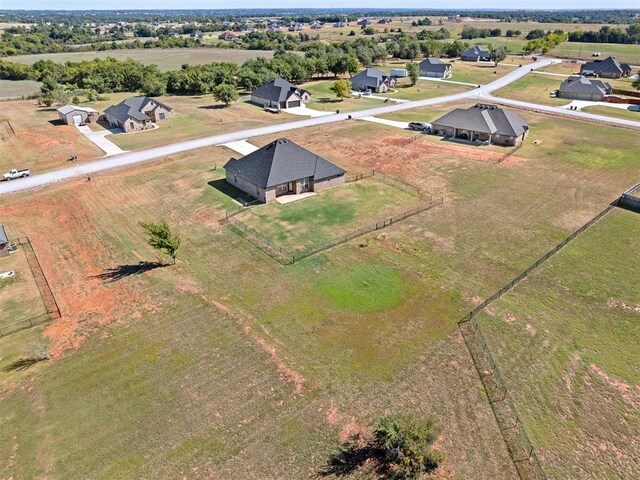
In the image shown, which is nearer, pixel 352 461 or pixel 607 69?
pixel 352 461

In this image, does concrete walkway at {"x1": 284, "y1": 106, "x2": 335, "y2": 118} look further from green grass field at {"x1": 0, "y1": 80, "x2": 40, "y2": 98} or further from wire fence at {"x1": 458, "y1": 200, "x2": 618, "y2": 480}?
green grass field at {"x1": 0, "y1": 80, "x2": 40, "y2": 98}

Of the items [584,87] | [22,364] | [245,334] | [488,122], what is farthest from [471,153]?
[22,364]

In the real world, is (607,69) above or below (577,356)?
above

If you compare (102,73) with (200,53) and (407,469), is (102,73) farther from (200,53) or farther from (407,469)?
(407,469)

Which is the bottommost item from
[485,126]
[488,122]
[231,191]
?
[231,191]

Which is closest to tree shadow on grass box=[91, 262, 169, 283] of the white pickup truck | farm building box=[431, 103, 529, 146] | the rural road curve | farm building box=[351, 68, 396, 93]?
the rural road curve

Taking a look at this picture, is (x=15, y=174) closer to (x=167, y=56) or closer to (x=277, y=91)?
(x=277, y=91)

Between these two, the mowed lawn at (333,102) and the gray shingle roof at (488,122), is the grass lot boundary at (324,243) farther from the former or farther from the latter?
the mowed lawn at (333,102)
